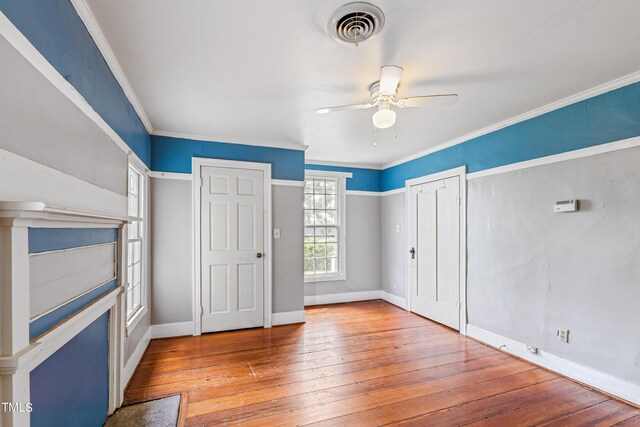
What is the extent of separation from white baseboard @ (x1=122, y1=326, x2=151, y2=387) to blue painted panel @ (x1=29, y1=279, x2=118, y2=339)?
0.97 meters

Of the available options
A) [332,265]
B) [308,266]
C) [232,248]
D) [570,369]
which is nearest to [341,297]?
[332,265]

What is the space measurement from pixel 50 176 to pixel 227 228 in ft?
8.35

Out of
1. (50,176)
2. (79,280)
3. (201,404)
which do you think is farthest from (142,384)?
(50,176)

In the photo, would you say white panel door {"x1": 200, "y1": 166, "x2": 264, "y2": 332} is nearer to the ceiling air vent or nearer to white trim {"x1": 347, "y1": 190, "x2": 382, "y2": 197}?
white trim {"x1": 347, "y1": 190, "x2": 382, "y2": 197}

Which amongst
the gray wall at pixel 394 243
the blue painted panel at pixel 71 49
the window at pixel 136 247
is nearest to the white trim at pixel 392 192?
the gray wall at pixel 394 243

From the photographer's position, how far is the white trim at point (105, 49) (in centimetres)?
151

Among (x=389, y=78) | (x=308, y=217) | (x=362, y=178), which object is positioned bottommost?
(x=308, y=217)

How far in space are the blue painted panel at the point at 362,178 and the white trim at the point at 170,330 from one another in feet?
9.79

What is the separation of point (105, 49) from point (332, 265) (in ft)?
13.5

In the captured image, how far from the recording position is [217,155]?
3.75 meters

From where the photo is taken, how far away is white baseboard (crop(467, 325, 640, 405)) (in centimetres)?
226

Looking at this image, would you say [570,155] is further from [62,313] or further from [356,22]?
[62,313]

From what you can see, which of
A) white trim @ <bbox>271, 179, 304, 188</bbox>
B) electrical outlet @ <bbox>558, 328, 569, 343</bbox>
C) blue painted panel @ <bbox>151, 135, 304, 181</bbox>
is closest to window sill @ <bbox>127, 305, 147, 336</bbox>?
blue painted panel @ <bbox>151, 135, 304, 181</bbox>

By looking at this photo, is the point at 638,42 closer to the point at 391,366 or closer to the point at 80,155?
the point at 391,366
